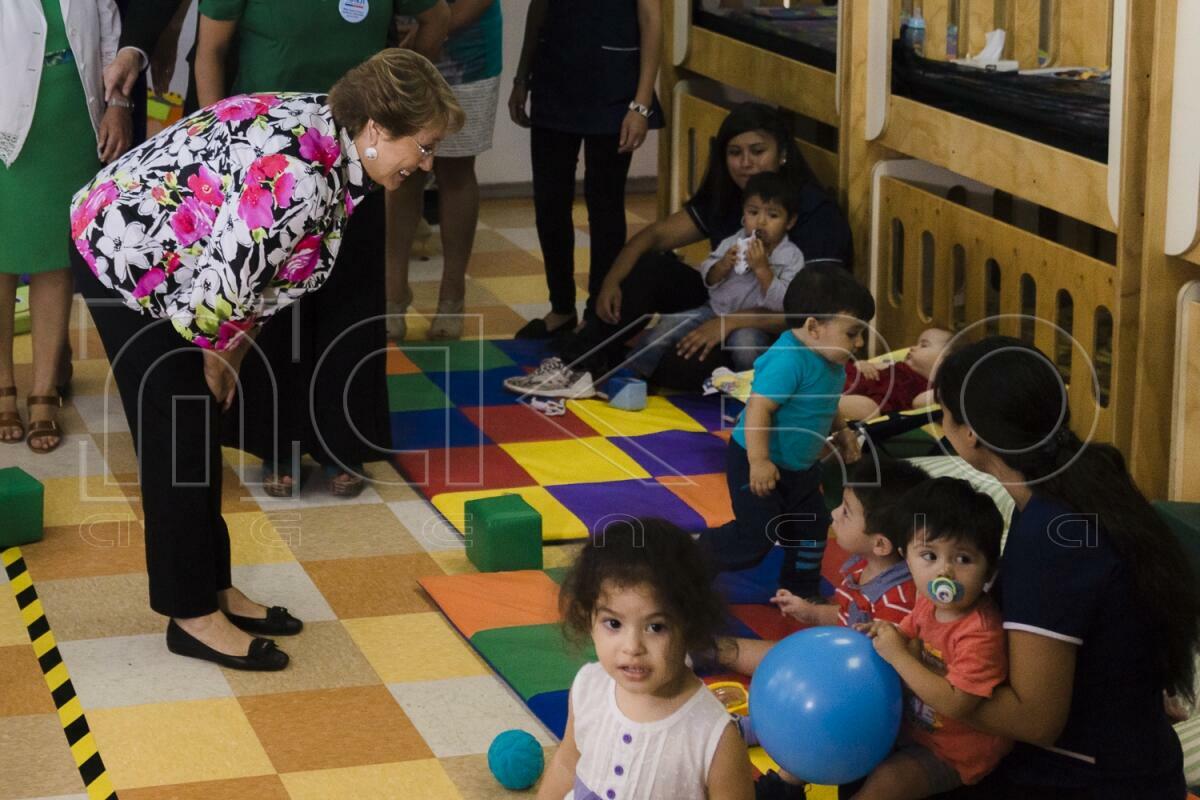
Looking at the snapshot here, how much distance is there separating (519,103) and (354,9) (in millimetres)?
1341

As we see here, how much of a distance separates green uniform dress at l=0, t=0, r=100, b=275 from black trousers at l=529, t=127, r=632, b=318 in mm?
1568

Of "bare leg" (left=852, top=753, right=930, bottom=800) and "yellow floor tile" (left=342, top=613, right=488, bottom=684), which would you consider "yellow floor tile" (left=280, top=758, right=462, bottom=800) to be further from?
"bare leg" (left=852, top=753, right=930, bottom=800)

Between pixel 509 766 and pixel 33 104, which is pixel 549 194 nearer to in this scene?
pixel 33 104

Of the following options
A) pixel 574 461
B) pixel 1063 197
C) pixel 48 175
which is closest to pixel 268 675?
pixel 574 461

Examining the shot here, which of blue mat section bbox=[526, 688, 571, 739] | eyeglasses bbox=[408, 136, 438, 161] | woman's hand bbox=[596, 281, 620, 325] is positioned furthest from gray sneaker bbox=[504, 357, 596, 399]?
eyeglasses bbox=[408, 136, 438, 161]

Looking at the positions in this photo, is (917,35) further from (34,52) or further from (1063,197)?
(34,52)

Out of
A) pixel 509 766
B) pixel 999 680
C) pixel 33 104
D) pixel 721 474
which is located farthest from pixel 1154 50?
pixel 33 104

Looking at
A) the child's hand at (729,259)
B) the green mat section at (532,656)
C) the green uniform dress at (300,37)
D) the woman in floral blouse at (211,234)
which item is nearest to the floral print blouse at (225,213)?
the woman in floral blouse at (211,234)

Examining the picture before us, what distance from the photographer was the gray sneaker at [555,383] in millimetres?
4949

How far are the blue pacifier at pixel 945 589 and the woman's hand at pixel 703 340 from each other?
8.24 feet

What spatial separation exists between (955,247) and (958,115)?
13.7 inches

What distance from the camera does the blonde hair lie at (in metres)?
2.84

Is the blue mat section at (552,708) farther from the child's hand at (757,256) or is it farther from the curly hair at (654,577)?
the child's hand at (757,256)

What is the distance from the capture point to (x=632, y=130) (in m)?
5.25
